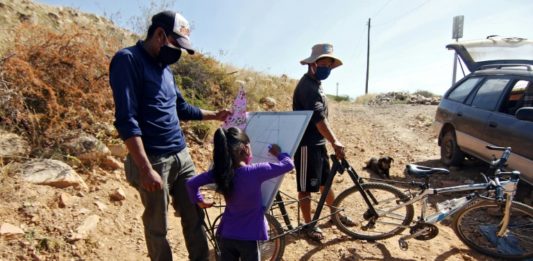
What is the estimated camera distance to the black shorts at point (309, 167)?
3629mm

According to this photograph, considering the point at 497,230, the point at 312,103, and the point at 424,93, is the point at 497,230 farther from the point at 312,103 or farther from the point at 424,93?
the point at 424,93

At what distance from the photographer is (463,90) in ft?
20.3

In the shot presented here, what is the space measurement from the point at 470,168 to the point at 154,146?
18.9 ft

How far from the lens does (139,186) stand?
246 centimetres

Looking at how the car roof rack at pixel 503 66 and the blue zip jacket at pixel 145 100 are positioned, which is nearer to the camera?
the blue zip jacket at pixel 145 100

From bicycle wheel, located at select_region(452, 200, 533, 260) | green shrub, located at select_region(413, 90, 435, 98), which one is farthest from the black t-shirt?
green shrub, located at select_region(413, 90, 435, 98)

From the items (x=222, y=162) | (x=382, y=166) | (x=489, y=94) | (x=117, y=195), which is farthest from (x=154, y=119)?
(x=489, y=94)

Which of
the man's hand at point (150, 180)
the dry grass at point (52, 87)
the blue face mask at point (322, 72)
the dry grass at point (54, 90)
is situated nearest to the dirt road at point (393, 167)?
the blue face mask at point (322, 72)

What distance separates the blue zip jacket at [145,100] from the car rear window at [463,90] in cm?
518

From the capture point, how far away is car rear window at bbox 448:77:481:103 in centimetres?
596

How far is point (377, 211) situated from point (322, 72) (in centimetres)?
148

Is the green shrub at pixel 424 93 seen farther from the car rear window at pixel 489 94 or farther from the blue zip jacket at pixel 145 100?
the blue zip jacket at pixel 145 100

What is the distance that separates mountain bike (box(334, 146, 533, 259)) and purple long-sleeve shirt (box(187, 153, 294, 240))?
1573 millimetres

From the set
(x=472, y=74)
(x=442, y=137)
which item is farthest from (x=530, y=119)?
(x=442, y=137)
